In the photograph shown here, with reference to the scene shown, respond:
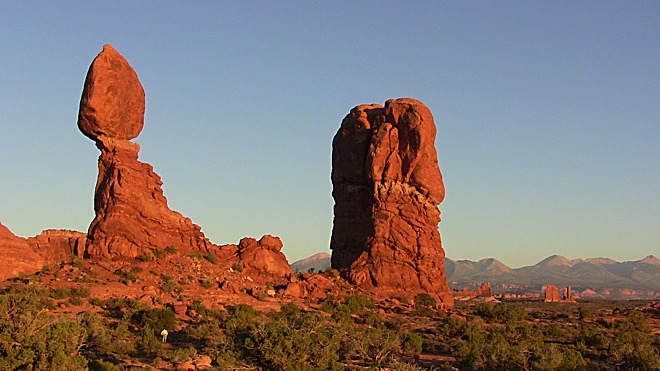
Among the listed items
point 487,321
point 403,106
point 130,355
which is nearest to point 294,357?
point 130,355

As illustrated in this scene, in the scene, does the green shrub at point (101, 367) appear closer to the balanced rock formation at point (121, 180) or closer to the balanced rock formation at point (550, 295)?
the balanced rock formation at point (121, 180)

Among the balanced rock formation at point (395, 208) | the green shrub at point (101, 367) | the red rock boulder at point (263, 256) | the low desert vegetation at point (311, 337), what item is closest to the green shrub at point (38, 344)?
the low desert vegetation at point (311, 337)

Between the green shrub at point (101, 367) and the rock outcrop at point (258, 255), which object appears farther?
the rock outcrop at point (258, 255)

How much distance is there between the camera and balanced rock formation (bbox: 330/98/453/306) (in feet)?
146

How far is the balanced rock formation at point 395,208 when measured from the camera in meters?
44.6

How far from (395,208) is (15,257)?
2139 centimetres

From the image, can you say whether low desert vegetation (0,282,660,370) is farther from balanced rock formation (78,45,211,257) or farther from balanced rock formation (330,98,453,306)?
balanced rock formation (78,45,211,257)

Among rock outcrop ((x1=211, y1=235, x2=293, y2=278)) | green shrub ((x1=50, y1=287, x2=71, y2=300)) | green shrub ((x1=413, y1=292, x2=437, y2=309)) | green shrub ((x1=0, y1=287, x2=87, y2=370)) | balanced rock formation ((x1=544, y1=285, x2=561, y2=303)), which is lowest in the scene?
green shrub ((x1=0, y1=287, x2=87, y2=370))

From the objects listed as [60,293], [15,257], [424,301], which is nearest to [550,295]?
[424,301]

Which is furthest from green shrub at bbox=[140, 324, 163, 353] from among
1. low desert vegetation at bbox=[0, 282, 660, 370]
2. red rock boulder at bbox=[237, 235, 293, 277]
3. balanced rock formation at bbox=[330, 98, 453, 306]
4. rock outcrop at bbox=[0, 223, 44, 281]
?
balanced rock formation at bbox=[330, 98, 453, 306]

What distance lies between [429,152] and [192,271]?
53.1ft

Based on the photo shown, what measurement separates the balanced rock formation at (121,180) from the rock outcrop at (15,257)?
9.04 feet

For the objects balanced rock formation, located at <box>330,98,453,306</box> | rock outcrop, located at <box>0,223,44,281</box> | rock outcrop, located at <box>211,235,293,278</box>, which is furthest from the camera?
balanced rock formation, located at <box>330,98,453,306</box>

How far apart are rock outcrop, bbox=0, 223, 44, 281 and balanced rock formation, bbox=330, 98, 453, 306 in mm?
17473
